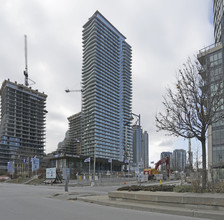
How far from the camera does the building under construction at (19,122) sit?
14825 centimetres

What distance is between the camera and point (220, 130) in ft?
159

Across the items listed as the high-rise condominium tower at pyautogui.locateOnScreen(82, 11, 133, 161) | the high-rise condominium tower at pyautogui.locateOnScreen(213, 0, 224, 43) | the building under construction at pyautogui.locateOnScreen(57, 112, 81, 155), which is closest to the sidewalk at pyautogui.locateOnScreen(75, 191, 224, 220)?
the high-rise condominium tower at pyautogui.locateOnScreen(213, 0, 224, 43)

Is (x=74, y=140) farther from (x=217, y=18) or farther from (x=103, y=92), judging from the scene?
(x=217, y=18)

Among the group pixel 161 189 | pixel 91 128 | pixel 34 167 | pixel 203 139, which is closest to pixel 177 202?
pixel 161 189

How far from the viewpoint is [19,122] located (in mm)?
158250

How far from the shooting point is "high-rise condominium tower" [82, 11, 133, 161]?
168 meters

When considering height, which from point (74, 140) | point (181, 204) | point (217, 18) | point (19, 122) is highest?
point (217, 18)

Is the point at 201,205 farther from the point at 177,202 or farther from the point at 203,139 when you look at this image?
the point at 203,139

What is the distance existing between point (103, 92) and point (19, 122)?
55.2 meters

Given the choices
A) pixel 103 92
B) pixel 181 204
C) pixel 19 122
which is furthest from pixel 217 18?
pixel 19 122

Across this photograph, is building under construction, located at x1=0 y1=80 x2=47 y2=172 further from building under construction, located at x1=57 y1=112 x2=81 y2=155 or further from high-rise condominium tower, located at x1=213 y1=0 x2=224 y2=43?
high-rise condominium tower, located at x1=213 y1=0 x2=224 y2=43

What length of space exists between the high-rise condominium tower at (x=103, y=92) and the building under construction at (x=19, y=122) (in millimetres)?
28637

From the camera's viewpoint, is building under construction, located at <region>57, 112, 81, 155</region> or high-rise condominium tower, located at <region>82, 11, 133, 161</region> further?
building under construction, located at <region>57, 112, 81, 155</region>

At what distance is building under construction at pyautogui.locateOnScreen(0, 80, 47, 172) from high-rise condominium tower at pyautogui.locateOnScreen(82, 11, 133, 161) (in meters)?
28.6
